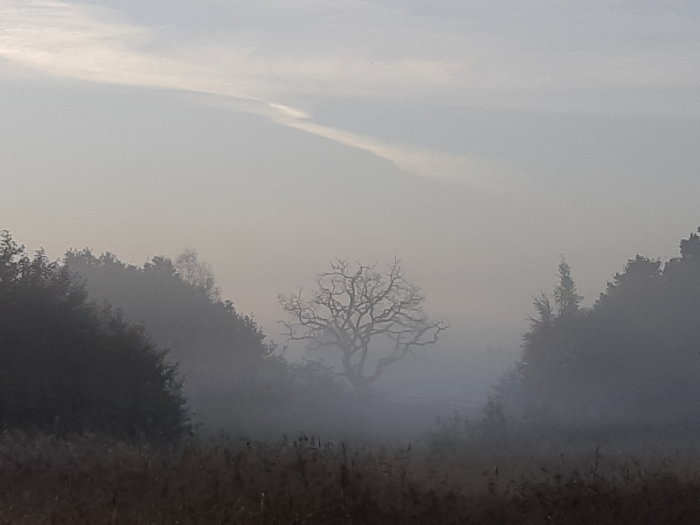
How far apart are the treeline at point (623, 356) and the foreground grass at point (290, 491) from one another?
3842cm

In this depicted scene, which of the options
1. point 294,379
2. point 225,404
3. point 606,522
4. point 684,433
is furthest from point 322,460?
point 294,379

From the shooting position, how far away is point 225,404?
56938 mm

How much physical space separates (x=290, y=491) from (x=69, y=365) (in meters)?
18.7

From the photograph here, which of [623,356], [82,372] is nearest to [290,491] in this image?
[82,372]

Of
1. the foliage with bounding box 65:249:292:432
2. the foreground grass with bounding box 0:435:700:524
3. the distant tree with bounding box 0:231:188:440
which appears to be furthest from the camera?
the foliage with bounding box 65:249:292:432

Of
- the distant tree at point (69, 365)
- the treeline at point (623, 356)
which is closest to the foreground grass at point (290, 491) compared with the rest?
the distant tree at point (69, 365)

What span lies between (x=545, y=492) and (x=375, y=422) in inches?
2257

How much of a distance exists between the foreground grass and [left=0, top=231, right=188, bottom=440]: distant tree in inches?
392

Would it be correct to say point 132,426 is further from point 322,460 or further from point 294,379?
point 294,379

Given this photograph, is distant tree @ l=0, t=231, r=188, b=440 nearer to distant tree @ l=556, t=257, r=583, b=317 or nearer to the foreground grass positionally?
the foreground grass

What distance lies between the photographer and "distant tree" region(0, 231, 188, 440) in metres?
29.9

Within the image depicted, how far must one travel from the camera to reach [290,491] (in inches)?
575

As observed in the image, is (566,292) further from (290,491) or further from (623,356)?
(290,491)

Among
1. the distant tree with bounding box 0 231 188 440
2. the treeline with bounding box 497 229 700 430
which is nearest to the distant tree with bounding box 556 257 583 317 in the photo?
the treeline with bounding box 497 229 700 430
